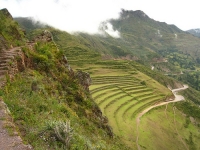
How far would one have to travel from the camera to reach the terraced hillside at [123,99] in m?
32.5

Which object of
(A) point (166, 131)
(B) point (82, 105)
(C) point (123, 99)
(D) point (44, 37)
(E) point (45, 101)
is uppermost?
(D) point (44, 37)

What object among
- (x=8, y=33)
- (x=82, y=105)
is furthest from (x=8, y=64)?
(x=82, y=105)

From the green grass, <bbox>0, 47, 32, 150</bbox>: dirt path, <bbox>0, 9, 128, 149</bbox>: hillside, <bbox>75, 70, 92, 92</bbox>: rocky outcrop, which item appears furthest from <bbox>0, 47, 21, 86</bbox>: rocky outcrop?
the green grass

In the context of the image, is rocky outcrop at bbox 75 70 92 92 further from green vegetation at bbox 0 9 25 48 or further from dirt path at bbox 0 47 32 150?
dirt path at bbox 0 47 32 150

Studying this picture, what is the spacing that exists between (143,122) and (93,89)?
476 inches

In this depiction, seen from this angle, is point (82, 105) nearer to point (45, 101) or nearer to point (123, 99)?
point (45, 101)

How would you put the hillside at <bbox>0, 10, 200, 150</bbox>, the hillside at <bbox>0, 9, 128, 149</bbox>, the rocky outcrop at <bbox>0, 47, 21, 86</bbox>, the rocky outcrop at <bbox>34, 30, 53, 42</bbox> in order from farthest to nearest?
the rocky outcrop at <bbox>34, 30, 53, 42</bbox> → the rocky outcrop at <bbox>0, 47, 21, 86</bbox> → the hillside at <bbox>0, 10, 200, 150</bbox> → the hillside at <bbox>0, 9, 128, 149</bbox>

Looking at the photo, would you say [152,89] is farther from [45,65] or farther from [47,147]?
[47,147]

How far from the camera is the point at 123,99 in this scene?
139ft

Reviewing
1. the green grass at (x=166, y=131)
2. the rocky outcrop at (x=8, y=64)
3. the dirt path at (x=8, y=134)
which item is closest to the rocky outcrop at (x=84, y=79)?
the rocky outcrop at (x=8, y=64)

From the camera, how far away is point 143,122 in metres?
36.4

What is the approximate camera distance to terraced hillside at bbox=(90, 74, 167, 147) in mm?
32531

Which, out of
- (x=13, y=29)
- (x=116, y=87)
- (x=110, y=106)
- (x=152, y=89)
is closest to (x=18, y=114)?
(x=13, y=29)

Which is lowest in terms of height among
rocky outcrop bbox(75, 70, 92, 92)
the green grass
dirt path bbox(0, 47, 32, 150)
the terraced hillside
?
the green grass
